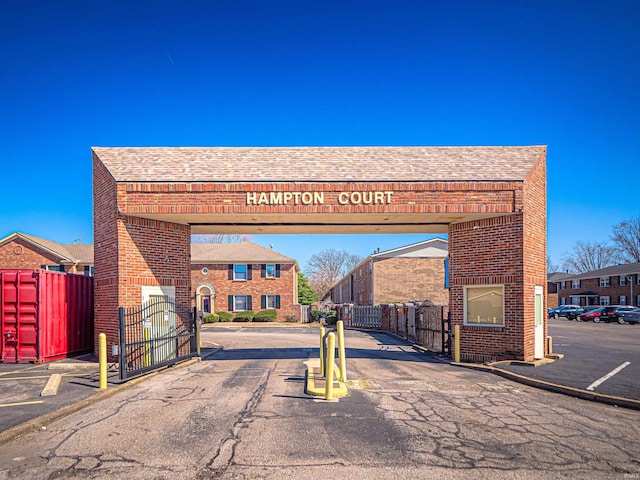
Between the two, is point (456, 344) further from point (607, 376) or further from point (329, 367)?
point (329, 367)

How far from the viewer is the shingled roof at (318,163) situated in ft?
43.1

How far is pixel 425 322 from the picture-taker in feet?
58.3

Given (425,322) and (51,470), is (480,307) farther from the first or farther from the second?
(51,470)

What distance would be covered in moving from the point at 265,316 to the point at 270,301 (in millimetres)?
2325

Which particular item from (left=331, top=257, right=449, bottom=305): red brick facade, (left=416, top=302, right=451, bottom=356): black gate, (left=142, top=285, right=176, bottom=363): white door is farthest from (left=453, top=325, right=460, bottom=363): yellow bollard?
(left=331, top=257, right=449, bottom=305): red brick facade

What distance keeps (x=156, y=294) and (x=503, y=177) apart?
1074cm

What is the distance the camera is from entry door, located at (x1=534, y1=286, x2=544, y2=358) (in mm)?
13289

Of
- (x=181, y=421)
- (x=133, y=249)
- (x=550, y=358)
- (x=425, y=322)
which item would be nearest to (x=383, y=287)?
(x=425, y=322)

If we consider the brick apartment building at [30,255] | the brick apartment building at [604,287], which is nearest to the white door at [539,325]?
the brick apartment building at [30,255]

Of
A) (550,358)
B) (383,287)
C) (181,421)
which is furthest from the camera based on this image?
(383,287)

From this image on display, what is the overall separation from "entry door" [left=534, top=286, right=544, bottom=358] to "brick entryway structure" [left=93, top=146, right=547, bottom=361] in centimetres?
8

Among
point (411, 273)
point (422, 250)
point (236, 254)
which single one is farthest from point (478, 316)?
point (236, 254)

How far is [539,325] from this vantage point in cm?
1357

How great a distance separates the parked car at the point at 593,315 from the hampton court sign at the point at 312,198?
40.8m
